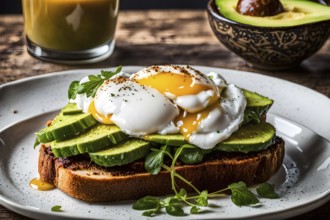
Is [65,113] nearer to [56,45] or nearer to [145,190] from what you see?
[145,190]

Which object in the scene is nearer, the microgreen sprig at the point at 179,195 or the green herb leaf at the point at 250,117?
the microgreen sprig at the point at 179,195

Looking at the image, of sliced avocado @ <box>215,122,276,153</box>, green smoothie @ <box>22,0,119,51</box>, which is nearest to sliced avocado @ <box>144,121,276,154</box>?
sliced avocado @ <box>215,122,276,153</box>

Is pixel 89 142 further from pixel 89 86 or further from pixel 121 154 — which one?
pixel 89 86

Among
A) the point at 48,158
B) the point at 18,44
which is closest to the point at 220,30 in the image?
the point at 18,44

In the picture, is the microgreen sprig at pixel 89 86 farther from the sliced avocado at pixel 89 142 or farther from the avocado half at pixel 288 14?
the avocado half at pixel 288 14

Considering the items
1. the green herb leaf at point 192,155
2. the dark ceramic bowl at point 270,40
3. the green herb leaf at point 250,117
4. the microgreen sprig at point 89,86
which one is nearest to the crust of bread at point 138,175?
the green herb leaf at point 192,155

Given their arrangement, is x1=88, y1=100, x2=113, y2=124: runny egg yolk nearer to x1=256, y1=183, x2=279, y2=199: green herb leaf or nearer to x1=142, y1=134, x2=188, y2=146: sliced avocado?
x1=142, y1=134, x2=188, y2=146: sliced avocado

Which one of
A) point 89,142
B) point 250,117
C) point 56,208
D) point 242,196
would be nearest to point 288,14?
point 250,117
